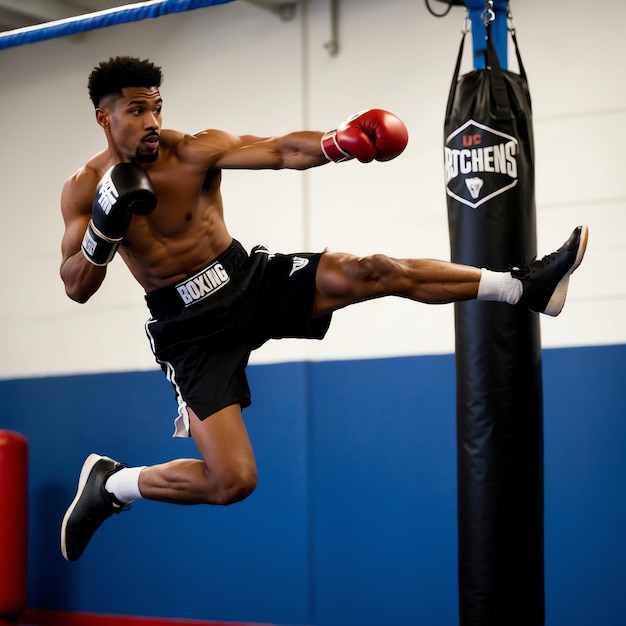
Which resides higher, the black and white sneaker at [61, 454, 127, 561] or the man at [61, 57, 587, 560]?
the man at [61, 57, 587, 560]

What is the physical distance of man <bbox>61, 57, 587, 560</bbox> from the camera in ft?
9.89

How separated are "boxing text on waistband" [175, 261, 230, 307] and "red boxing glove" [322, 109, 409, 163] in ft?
1.96

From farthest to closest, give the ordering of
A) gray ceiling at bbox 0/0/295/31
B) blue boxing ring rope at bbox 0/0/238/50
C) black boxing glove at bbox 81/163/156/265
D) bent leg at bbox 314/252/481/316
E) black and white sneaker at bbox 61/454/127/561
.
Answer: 1. gray ceiling at bbox 0/0/295/31
2. blue boxing ring rope at bbox 0/0/238/50
3. black and white sneaker at bbox 61/454/127/561
4. bent leg at bbox 314/252/481/316
5. black boxing glove at bbox 81/163/156/265

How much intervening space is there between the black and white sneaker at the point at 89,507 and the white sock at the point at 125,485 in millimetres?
25

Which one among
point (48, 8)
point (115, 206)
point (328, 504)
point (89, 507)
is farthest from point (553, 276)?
point (48, 8)

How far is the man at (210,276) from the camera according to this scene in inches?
119

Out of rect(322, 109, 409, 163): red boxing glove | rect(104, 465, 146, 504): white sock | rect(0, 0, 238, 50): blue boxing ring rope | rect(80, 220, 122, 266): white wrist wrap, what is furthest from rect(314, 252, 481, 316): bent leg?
rect(0, 0, 238, 50): blue boxing ring rope

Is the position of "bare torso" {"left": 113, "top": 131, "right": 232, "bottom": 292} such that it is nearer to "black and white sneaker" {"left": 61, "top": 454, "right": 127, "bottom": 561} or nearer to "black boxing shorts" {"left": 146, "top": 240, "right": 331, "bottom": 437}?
"black boxing shorts" {"left": 146, "top": 240, "right": 331, "bottom": 437}

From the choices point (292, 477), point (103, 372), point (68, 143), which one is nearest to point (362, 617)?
point (292, 477)

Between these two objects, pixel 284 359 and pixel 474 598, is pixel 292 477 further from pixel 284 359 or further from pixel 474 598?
pixel 474 598

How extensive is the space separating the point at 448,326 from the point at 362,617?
4.82ft

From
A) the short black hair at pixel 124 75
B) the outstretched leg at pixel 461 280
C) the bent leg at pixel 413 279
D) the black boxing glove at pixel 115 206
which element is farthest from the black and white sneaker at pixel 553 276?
the short black hair at pixel 124 75

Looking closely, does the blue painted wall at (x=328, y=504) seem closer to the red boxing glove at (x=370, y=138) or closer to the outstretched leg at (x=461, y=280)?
the outstretched leg at (x=461, y=280)

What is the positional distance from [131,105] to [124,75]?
0.10 metres
